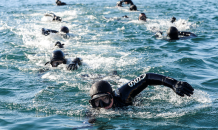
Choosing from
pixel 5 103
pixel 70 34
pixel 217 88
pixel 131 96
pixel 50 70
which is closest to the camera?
pixel 131 96

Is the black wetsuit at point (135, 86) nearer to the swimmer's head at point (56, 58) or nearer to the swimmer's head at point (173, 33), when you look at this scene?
the swimmer's head at point (56, 58)

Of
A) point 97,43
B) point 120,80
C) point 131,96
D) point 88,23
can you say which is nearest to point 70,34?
point 97,43

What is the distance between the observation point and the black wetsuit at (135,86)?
565 cm

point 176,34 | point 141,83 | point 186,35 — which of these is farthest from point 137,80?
point 186,35

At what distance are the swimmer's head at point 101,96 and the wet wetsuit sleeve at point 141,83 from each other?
1.20 feet

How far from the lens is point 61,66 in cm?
971

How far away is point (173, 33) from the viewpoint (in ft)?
42.9

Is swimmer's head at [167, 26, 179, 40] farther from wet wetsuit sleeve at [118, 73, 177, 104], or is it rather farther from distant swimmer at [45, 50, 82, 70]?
wet wetsuit sleeve at [118, 73, 177, 104]

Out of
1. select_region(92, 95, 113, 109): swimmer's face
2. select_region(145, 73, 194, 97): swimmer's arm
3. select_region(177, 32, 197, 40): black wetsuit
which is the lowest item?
select_region(92, 95, 113, 109): swimmer's face

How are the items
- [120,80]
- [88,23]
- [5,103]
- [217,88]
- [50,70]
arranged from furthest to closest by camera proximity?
[88,23]
[50,70]
[120,80]
[217,88]
[5,103]

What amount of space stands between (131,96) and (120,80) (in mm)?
2079

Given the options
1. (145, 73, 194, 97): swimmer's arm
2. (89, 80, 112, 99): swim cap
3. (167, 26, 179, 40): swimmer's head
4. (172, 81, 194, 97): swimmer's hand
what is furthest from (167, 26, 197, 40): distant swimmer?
(172, 81, 194, 97): swimmer's hand

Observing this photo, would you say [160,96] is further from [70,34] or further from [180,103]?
[70,34]

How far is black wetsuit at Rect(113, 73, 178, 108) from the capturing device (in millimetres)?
5652
